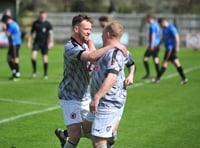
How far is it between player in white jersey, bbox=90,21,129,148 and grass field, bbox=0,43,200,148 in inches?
94.1

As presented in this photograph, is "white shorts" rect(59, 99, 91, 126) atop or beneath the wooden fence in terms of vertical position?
atop

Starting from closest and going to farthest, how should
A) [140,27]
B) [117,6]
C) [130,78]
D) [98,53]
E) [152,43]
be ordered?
1. [98,53]
2. [130,78]
3. [152,43]
4. [140,27]
5. [117,6]

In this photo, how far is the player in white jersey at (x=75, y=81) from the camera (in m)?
7.75

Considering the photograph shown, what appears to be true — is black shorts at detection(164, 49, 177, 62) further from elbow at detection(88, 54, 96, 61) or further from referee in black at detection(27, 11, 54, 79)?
elbow at detection(88, 54, 96, 61)

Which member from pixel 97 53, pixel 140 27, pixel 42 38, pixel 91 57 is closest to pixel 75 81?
pixel 91 57

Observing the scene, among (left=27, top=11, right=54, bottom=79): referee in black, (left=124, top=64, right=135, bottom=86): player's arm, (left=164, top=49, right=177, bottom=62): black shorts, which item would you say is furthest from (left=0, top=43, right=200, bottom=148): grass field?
(left=124, top=64, right=135, bottom=86): player's arm

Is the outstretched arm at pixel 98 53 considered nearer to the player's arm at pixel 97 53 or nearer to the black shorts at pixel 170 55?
the player's arm at pixel 97 53

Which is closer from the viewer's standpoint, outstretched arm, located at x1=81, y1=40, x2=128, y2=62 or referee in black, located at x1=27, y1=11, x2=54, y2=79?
outstretched arm, located at x1=81, y1=40, x2=128, y2=62

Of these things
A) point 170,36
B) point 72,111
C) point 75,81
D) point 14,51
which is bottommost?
point 14,51

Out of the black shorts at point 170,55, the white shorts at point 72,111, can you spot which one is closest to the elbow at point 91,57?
the white shorts at point 72,111

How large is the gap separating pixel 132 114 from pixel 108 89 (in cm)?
587

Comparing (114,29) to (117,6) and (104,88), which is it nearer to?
(104,88)

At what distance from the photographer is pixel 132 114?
1277 cm

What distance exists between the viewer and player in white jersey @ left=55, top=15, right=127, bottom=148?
775 centimetres
